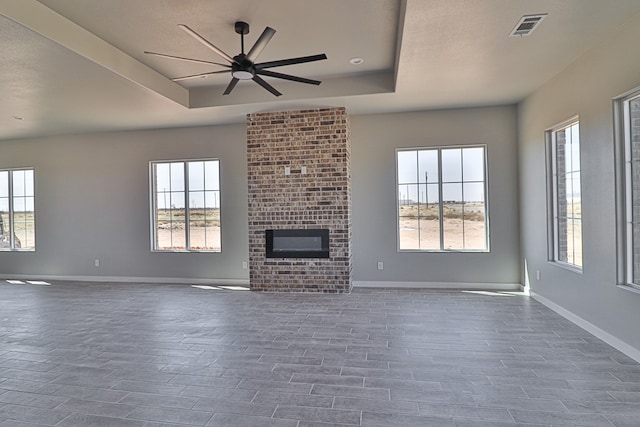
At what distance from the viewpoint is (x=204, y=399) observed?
2.53 metres

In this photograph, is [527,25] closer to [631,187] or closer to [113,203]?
[631,187]

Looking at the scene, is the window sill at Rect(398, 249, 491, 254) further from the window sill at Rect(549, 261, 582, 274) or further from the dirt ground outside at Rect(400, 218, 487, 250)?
the window sill at Rect(549, 261, 582, 274)

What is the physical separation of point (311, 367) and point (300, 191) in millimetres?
3223

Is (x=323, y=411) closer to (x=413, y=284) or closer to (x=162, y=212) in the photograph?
(x=413, y=284)

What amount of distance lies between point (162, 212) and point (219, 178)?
→ 1.35m

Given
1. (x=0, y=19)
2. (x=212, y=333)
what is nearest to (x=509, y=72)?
(x=212, y=333)

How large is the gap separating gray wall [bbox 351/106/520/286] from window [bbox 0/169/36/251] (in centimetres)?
653

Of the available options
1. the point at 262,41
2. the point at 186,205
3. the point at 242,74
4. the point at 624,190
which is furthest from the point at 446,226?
the point at 186,205

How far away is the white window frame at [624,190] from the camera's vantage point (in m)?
3.27

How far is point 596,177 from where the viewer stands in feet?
12.0

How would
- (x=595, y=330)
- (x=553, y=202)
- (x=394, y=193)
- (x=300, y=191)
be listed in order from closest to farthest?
(x=595, y=330), (x=553, y=202), (x=300, y=191), (x=394, y=193)

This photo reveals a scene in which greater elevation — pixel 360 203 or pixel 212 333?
pixel 360 203

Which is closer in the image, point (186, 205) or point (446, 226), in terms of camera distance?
point (446, 226)

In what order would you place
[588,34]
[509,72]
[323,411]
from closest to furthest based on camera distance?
[323,411] < [588,34] < [509,72]
